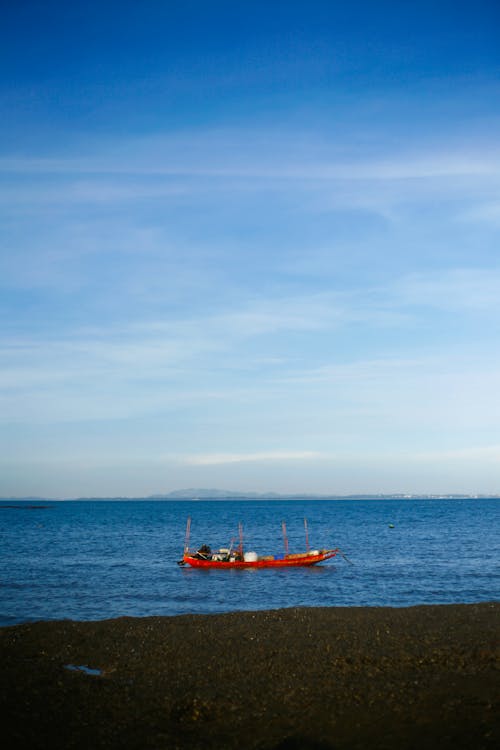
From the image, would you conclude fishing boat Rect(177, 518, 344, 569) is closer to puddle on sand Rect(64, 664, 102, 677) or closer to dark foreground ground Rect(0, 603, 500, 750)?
dark foreground ground Rect(0, 603, 500, 750)

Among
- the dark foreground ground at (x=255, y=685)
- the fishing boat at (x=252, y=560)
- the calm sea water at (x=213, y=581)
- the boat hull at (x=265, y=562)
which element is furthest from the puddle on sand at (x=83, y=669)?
the boat hull at (x=265, y=562)

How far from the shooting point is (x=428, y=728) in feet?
40.9

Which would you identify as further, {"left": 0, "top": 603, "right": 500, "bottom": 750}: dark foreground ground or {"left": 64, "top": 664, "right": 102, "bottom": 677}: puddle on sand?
{"left": 64, "top": 664, "right": 102, "bottom": 677}: puddle on sand

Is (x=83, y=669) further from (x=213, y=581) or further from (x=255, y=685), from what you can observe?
(x=213, y=581)

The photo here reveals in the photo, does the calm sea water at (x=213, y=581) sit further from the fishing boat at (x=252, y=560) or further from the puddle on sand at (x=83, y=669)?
the puddle on sand at (x=83, y=669)

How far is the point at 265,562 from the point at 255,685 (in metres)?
32.4

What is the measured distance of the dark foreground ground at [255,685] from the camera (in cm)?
1244

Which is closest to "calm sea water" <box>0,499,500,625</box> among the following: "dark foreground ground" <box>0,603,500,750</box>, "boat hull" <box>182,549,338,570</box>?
"boat hull" <box>182,549,338,570</box>

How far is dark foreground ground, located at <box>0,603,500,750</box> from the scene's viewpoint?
1244 centimetres

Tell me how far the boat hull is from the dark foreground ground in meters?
23.9

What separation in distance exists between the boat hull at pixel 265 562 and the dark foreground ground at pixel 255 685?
23.9 m

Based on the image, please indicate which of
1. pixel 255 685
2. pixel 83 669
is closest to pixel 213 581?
pixel 83 669

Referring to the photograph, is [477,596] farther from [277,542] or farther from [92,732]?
Result: [277,542]

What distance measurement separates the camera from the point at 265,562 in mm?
47375
